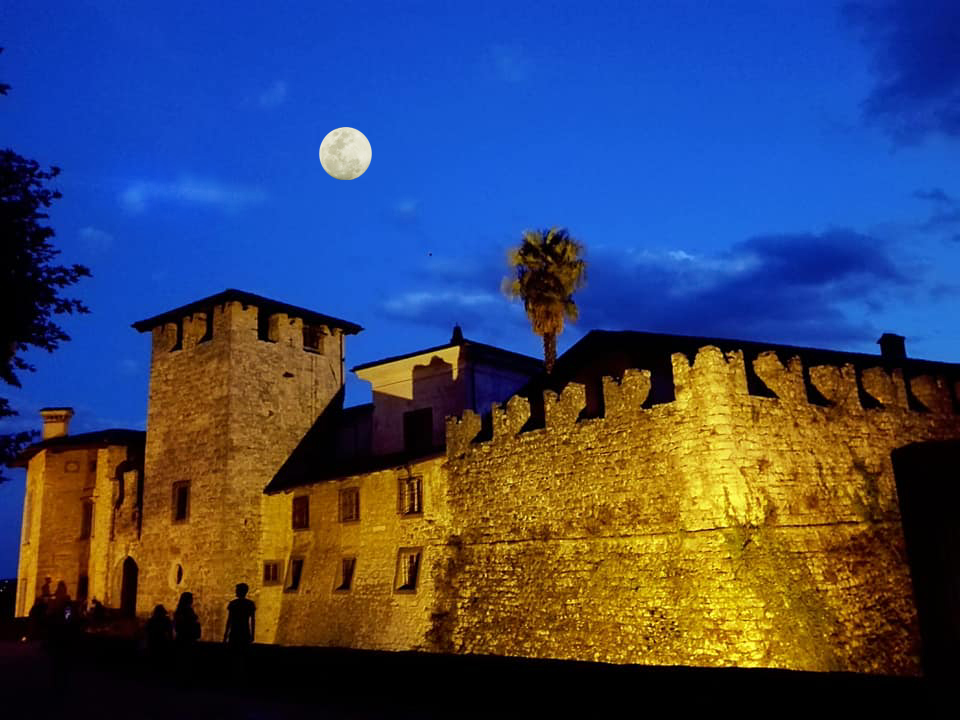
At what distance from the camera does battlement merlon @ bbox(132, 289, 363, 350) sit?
2717 centimetres

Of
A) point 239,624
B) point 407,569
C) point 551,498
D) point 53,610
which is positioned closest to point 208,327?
point 407,569

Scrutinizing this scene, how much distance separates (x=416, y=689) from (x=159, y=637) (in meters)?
7.19

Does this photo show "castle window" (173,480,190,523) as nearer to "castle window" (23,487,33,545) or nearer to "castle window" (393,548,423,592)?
"castle window" (393,548,423,592)

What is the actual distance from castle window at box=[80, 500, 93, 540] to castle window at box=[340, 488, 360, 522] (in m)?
15.1

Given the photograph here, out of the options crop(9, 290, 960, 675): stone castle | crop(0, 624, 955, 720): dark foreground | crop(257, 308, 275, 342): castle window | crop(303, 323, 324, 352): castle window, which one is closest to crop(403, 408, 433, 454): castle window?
crop(9, 290, 960, 675): stone castle

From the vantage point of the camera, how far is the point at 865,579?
15.6 m

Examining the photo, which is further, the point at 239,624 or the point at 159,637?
the point at 159,637

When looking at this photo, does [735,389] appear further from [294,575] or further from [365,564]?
[294,575]

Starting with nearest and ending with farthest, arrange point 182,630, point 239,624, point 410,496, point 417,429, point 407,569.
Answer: point 239,624, point 182,630, point 407,569, point 410,496, point 417,429

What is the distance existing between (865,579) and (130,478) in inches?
992

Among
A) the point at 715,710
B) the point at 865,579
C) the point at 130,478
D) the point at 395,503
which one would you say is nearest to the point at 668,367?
the point at 865,579

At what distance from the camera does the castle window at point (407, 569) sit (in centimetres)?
2109

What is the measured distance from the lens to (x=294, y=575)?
Result: 2473cm

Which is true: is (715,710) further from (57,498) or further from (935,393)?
(57,498)
